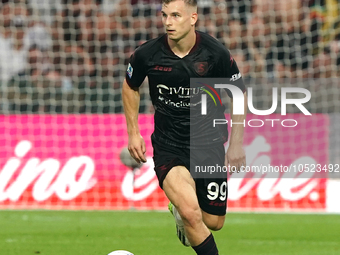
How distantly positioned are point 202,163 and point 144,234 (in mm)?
2698

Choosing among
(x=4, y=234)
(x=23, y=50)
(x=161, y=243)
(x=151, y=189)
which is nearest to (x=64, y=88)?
(x=23, y=50)

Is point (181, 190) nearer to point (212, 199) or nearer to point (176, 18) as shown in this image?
point (212, 199)

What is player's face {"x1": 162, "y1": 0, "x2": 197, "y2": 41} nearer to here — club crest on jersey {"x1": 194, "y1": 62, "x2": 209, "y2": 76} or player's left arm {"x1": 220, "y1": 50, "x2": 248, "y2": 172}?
club crest on jersey {"x1": 194, "y1": 62, "x2": 209, "y2": 76}

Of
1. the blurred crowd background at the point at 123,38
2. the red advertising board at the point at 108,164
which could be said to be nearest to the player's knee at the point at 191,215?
the red advertising board at the point at 108,164

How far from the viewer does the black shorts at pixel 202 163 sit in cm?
491

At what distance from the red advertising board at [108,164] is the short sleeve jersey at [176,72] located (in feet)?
15.6

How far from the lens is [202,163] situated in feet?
16.2

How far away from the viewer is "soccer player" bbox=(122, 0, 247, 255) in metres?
4.72

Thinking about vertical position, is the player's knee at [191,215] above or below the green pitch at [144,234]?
above

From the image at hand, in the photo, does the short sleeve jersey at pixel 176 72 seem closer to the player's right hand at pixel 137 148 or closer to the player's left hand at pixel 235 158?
the player's right hand at pixel 137 148

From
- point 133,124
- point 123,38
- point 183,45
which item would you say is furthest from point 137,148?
point 123,38

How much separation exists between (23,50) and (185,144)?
320 inches

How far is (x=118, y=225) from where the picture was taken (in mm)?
8125

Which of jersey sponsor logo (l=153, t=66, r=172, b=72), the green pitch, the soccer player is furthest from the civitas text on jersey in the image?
the green pitch
